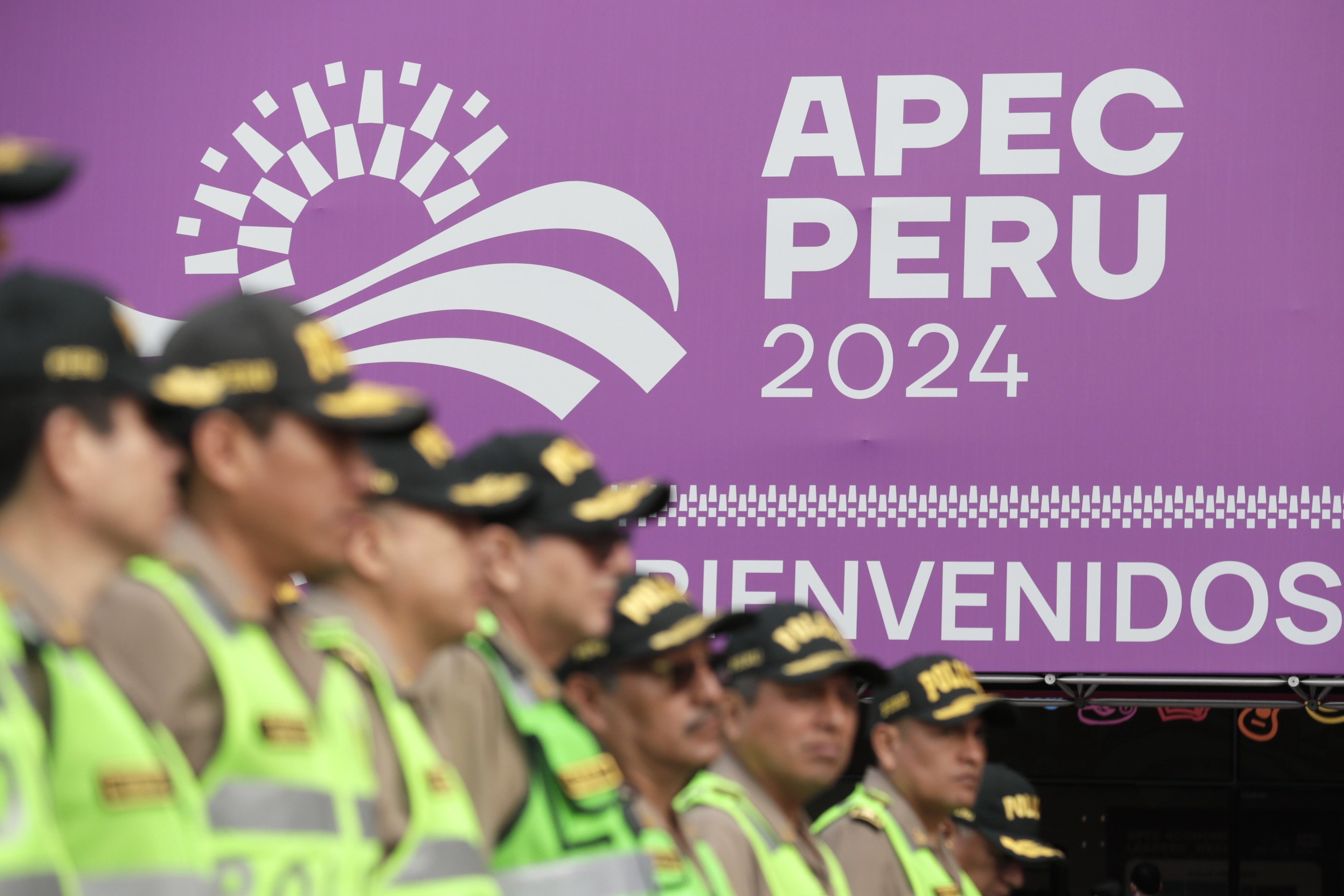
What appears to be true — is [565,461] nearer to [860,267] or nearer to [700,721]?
[700,721]

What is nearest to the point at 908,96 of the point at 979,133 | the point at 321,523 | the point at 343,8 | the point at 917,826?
the point at 979,133

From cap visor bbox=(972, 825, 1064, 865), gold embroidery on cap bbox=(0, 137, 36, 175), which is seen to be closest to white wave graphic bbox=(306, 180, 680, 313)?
cap visor bbox=(972, 825, 1064, 865)

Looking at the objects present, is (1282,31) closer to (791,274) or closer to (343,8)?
(791,274)

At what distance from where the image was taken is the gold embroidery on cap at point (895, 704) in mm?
5828

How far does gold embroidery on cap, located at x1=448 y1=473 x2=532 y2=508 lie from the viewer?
293 cm

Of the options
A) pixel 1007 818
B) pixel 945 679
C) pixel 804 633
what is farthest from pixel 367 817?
pixel 1007 818

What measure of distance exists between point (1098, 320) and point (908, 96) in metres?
1.28

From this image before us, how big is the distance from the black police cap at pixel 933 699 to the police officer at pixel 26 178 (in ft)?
13.1

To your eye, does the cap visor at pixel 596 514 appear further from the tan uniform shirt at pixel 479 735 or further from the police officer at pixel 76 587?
the police officer at pixel 76 587

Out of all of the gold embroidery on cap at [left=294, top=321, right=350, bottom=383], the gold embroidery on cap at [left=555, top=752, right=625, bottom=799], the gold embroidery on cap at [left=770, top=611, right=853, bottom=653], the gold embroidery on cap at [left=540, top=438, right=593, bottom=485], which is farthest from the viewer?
the gold embroidery on cap at [left=770, top=611, right=853, bottom=653]

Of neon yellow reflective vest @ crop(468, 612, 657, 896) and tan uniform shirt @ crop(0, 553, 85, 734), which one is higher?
tan uniform shirt @ crop(0, 553, 85, 734)

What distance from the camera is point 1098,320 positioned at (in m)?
8.10

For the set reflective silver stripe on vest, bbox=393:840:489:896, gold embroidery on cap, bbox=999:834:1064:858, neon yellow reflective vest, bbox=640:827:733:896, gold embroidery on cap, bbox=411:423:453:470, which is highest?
gold embroidery on cap, bbox=411:423:453:470

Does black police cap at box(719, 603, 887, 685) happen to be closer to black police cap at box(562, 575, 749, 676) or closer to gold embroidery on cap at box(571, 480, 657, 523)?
black police cap at box(562, 575, 749, 676)
